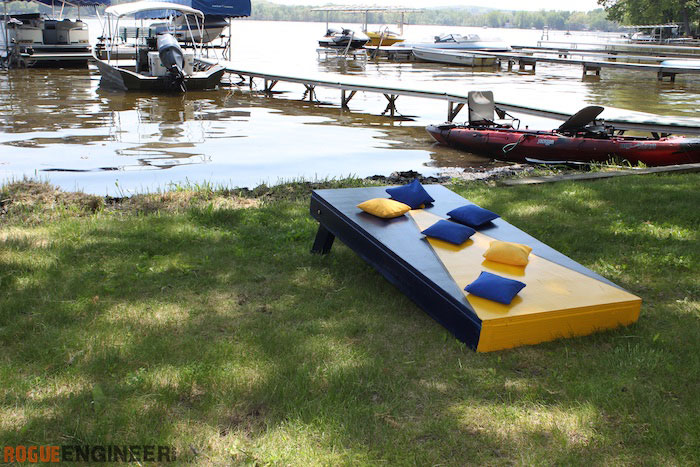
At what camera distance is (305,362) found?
10.9 feet

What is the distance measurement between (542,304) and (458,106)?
47.5 feet

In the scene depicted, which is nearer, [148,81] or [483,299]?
[483,299]

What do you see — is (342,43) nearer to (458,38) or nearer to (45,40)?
(458,38)

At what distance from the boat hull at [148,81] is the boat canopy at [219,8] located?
667cm

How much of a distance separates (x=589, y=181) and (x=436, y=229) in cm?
409

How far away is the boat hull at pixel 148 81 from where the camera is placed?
1989 centimetres

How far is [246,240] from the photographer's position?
17.6 feet

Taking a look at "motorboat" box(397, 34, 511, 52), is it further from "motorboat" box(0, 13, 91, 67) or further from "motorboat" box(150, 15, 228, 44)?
"motorboat" box(0, 13, 91, 67)

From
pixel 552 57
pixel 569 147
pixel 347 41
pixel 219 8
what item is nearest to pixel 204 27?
pixel 219 8

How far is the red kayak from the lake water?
0.45 m

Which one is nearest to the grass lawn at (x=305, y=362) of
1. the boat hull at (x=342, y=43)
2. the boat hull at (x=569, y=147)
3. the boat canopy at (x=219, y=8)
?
the boat hull at (x=569, y=147)

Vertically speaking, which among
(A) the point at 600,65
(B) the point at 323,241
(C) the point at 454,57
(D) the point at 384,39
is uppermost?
(D) the point at 384,39

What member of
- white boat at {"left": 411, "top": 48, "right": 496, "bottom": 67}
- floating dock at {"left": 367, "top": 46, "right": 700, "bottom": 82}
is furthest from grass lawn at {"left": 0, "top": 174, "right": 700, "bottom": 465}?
white boat at {"left": 411, "top": 48, "right": 496, "bottom": 67}

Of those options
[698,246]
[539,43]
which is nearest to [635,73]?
[539,43]
